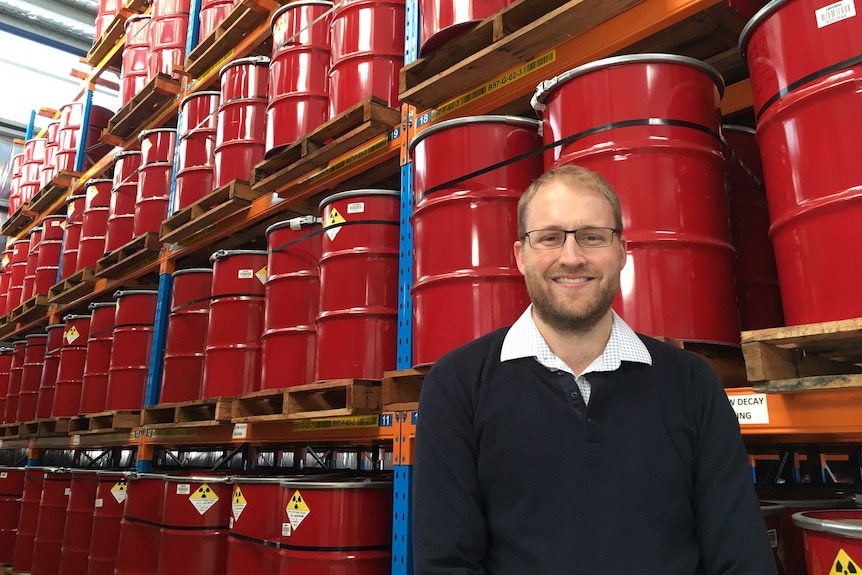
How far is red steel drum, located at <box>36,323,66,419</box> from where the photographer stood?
7246 millimetres

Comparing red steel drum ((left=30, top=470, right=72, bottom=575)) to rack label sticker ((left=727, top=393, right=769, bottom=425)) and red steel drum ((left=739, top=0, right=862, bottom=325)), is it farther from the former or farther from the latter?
red steel drum ((left=739, top=0, right=862, bottom=325))

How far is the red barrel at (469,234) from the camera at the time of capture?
257 centimetres

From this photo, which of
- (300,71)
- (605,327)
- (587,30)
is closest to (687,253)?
(605,327)


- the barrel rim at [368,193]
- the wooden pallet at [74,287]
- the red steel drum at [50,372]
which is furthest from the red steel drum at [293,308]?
the red steel drum at [50,372]

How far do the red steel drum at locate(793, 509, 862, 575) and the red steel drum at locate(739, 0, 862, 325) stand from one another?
1.65 feet

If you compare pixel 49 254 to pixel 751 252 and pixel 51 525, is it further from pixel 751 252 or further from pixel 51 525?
pixel 751 252

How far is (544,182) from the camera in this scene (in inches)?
63.6

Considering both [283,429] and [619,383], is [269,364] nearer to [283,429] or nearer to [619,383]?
[283,429]

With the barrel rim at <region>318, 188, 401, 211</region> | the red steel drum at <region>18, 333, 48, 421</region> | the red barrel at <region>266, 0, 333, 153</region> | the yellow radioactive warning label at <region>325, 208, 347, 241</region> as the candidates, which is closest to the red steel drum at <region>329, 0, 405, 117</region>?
the red barrel at <region>266, 0, 333, 153</region>

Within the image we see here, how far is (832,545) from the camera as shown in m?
1.54

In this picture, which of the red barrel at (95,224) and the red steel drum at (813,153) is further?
the red barrel at (95,224)

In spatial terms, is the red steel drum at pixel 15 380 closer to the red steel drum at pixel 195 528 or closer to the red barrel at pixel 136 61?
the red barrel at pixel 136 61

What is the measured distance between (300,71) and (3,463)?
8.80 meters

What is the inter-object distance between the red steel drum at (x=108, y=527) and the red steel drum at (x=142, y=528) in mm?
629
